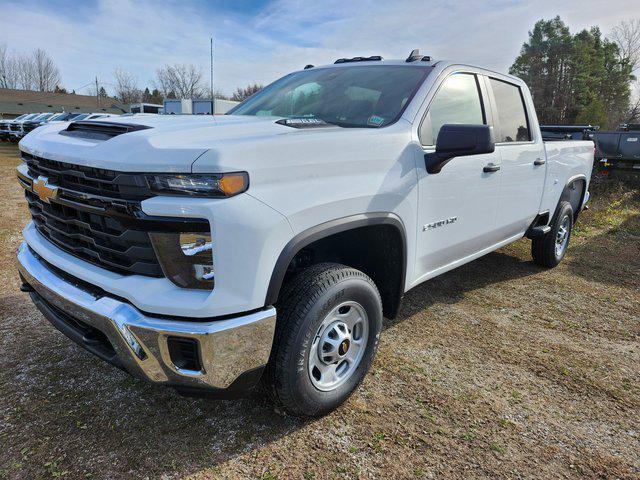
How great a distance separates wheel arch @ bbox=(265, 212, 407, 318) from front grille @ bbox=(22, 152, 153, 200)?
62cm

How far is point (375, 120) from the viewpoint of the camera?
9.29 feet

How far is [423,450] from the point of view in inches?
91.0

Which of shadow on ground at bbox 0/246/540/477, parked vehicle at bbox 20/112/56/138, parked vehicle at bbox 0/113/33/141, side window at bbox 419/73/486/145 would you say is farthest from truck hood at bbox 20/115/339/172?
parked vehicle at bbox 0/113/33/141

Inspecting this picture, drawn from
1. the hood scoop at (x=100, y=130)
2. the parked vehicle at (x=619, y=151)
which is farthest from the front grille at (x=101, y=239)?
the parked vehicle at (x=619, y=151)

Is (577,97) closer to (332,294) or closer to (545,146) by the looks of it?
(545,146)

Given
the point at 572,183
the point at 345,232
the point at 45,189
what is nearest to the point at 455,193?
the point at 345,232

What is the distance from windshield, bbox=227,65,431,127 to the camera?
2924 mm

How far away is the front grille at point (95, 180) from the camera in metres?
1.84

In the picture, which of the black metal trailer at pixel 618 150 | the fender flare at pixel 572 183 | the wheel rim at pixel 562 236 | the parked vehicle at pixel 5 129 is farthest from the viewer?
the parked vehicle at pixel 5 129

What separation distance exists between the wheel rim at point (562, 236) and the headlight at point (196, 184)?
462 centimetres

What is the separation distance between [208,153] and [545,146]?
369 cm

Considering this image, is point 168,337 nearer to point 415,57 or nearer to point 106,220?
point 106,220

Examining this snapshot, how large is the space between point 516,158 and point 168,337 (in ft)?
10.3

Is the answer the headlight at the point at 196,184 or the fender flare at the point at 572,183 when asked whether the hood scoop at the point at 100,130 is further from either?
the fender flare at the point at 572,183
